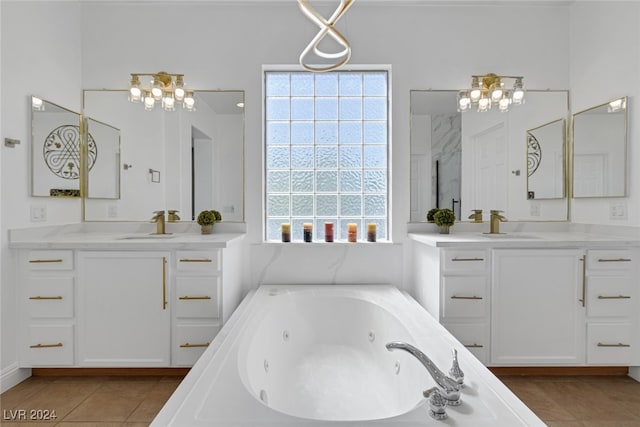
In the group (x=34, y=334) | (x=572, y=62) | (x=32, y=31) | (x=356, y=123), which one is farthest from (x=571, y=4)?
(x=34, y=334)

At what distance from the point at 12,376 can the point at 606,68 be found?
4.50 metres

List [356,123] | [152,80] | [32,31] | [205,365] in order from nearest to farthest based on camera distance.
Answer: [205,365], [32,31], [152,80], [356,123]

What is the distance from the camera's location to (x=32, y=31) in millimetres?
2281

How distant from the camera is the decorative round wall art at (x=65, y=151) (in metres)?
2.43

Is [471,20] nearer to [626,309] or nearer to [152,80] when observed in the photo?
[626,309]

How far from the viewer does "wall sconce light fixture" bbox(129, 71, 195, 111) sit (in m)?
2.63

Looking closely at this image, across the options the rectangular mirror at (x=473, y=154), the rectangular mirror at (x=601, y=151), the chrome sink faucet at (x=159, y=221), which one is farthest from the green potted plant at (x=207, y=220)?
the rectangular mirror at (x=601, y=151)

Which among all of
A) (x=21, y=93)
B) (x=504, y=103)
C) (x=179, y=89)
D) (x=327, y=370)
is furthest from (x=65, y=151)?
(x=504, y=103)

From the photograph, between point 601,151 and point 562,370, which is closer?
point 562,370

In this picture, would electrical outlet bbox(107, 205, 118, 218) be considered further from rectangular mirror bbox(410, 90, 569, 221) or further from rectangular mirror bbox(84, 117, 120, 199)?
rectangular mirror bbox(410, 90, 569, 221)

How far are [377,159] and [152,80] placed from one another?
6.26ft

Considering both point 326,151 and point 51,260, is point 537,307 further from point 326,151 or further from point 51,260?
point 51,260

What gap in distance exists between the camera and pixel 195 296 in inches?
85.7

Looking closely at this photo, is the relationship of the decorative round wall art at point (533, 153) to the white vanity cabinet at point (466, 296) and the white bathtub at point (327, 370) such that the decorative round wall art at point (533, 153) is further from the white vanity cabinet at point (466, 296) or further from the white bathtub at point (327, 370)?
the white bathtub at point (327, 370)
